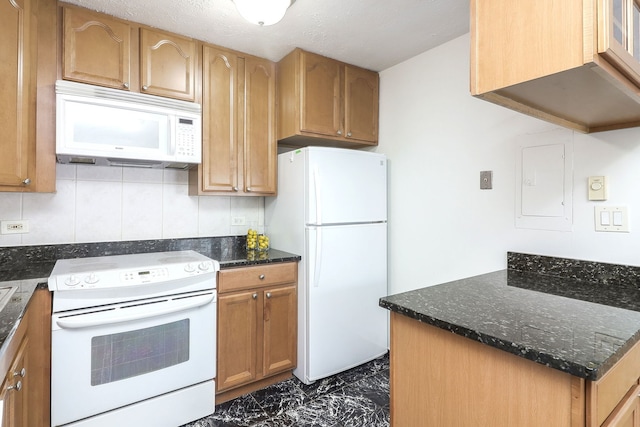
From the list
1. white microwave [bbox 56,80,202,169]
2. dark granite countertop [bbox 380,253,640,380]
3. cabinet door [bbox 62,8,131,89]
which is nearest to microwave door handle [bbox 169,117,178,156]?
white microwave [bbox 56,80,202,169]

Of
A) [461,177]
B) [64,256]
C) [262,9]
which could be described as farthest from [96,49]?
[461,177]

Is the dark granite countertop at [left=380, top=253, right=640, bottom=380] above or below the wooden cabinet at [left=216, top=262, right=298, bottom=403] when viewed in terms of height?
above

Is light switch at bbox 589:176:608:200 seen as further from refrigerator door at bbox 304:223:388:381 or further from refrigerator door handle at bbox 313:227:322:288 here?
refrigerator door handle at bbox 313:227:322:288

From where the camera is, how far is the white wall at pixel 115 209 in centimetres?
203

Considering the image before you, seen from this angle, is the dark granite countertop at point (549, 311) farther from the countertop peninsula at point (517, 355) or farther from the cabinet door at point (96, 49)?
the cabinet door at point (96, 49)

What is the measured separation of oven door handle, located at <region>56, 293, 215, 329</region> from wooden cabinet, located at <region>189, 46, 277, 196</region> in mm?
734

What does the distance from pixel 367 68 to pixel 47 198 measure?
2.39 m

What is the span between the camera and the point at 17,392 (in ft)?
4.23

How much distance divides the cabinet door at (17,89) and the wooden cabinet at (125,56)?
0.52 feet

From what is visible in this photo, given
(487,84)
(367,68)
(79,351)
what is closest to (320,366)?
(79,351)

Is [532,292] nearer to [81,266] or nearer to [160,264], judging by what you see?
[160,264]

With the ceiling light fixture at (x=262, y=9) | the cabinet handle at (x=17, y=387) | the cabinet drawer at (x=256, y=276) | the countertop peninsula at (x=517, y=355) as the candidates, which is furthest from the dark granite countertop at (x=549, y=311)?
the ceiling light fixture at (x=262, y=9)

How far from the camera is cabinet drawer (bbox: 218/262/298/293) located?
2080 mm

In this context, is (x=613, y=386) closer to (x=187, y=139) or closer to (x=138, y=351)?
(x=138, y=351)
